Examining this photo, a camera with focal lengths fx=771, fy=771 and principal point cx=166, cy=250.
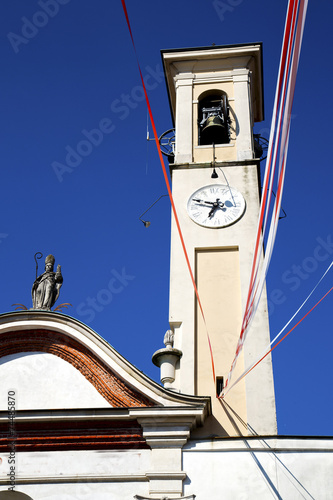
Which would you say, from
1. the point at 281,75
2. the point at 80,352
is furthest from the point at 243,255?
the point at 281,75

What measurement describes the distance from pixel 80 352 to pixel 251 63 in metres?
10.1

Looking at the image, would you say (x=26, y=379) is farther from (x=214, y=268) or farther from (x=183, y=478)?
(x=214, y=268)

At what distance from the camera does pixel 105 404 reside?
1384cm

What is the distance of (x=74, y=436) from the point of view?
13.3 meters

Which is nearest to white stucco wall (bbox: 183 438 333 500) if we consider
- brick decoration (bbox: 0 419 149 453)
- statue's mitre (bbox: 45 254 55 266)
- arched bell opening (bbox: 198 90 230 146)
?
brick decoration (bbox: 0 419 149 453)

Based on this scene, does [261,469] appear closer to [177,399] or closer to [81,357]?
[177,399]

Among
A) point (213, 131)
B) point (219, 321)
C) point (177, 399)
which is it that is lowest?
point (177, 399)

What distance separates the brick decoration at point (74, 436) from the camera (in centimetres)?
1320

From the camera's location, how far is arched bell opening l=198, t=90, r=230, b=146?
19.4 metres

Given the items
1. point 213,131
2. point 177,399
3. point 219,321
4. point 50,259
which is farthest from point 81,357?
point 213,131

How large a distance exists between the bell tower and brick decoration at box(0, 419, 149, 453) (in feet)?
4.91

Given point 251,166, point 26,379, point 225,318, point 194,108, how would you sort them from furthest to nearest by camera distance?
point 194,108 < point 251,166 < point 225,318 < point 26,379

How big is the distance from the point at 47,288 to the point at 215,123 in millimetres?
6578
